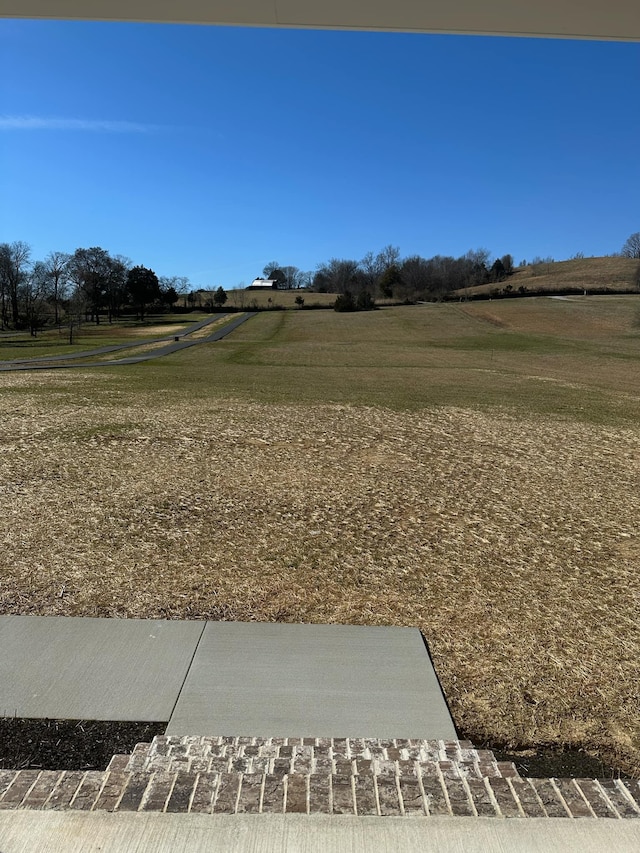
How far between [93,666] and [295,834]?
1665 mm

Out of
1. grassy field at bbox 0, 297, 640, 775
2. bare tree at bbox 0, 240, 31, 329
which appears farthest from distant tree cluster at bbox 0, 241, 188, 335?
grassy field at bbox 0, 297, 640, 775

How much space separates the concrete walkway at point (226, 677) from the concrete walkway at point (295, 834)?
0.61m

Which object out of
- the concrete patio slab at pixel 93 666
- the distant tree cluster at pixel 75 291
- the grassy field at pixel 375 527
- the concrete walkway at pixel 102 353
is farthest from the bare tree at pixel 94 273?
the concrete patio slab at pixel 93 666

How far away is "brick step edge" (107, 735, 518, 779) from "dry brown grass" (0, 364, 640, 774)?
41 cm

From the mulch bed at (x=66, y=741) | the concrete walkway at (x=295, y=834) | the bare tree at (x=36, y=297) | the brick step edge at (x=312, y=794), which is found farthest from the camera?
the bare tree at (x=36, y=297)

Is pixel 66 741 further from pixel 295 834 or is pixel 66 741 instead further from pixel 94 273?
pixel 94 273

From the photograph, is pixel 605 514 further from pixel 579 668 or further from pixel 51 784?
pixel 51 784

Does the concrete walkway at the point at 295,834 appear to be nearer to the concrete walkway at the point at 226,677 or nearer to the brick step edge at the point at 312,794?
the brick step edge at the point at 312,794

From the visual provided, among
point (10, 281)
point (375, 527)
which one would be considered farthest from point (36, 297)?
point (375, 527)

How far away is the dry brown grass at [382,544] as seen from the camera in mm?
3328

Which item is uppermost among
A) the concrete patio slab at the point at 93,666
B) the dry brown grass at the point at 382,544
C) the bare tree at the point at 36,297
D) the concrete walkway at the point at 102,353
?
the bare tree at the point at 36,297

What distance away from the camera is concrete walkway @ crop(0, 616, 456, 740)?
2.75 m

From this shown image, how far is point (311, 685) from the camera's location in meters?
3.04

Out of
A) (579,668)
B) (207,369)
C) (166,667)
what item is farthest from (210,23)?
(207,369)
